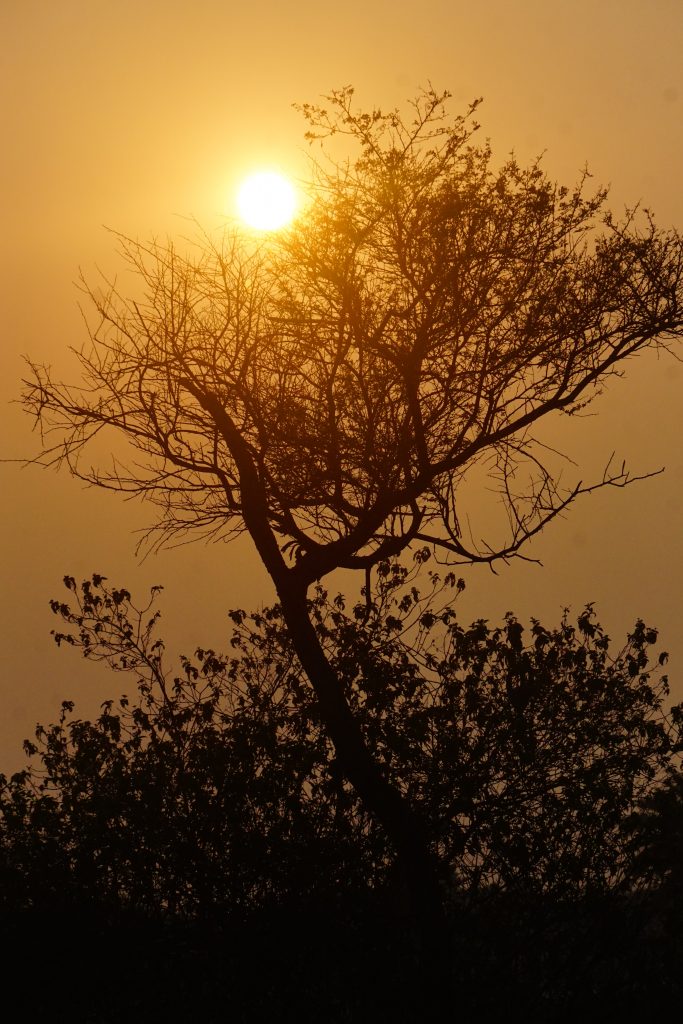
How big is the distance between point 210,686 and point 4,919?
3284mm

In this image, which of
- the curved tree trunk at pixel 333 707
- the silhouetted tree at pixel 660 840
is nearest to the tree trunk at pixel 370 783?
the curved tree trunk at pixel 333 707

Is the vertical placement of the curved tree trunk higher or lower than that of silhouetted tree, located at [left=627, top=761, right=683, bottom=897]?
higher

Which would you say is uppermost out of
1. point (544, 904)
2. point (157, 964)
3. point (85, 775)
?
point (85, 775)

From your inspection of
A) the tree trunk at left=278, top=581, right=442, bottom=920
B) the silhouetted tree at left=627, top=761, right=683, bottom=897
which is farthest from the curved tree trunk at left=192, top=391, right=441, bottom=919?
the silhouetted tree at left=627, top=761, right=683, bottom=897

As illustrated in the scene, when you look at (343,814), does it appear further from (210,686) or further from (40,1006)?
(40,1006)

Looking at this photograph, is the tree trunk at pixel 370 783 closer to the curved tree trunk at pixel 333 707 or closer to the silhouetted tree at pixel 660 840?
the curved tree trunk at pixel 333 707

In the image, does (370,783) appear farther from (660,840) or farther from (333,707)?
(660,840)

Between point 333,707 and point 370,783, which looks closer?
point 370,783

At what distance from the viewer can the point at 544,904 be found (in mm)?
13836

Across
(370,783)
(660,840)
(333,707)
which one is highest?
(333,707)

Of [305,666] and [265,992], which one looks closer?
[265,992]

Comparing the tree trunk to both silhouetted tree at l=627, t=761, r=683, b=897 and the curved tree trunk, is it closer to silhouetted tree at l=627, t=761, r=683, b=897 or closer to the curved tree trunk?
the curved tree trunk

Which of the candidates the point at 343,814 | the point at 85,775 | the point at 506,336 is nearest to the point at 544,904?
the point at 343,814

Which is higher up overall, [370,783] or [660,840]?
[370,783]
